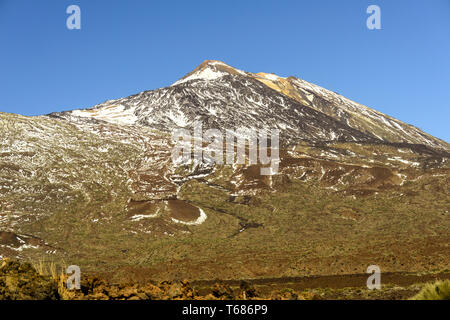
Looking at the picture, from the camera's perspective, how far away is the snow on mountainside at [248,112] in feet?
407

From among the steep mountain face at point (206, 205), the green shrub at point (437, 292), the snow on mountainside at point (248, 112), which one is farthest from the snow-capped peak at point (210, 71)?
the green shrub at point (437, 292)

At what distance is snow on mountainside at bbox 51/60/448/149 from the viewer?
407ft

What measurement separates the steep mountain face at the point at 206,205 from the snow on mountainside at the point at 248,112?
6.69 meters

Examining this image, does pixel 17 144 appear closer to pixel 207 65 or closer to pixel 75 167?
pixel 75 167

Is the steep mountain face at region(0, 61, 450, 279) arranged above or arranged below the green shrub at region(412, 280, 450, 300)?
above

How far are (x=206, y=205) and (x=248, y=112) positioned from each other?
70.1 metres

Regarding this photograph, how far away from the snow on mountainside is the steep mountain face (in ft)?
22.0

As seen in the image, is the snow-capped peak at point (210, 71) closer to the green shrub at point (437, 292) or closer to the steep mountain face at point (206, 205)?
the steep mountain face at point (206, 205)

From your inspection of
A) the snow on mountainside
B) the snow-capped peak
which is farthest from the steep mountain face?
the snow-capped peak

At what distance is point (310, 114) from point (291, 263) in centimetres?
10914

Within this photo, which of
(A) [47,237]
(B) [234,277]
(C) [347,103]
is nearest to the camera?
(B) [234,277]

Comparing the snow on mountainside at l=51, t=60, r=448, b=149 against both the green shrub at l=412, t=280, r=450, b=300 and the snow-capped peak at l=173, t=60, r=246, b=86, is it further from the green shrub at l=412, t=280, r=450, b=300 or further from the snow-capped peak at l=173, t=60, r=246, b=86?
the green shrub at l=412, t=280, r=450, b=300

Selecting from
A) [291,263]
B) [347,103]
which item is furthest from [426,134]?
[291,263]

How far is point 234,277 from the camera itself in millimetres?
38125
